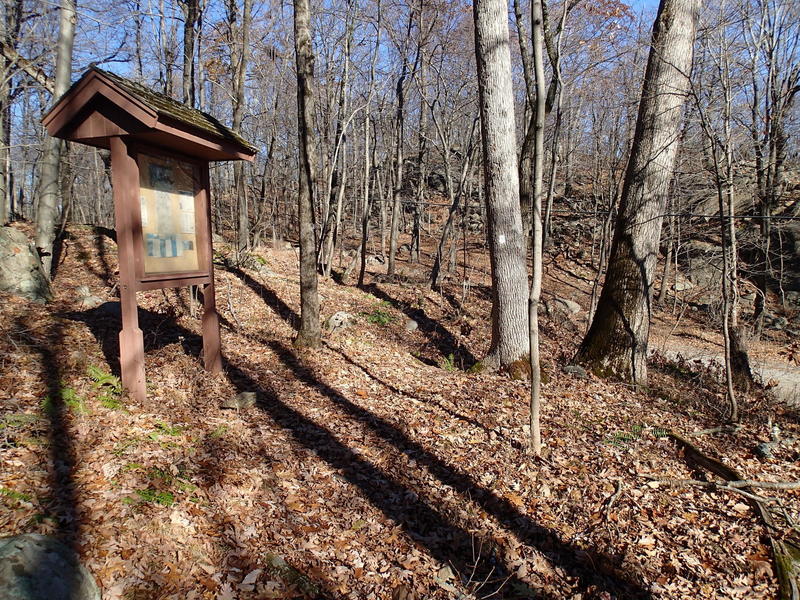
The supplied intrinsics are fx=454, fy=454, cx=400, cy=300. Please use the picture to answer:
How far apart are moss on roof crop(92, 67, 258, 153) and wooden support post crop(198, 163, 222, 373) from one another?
522 mm

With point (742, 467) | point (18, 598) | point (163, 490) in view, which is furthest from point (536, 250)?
point (18, 598)

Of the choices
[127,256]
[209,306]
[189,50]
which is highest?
[189,50]

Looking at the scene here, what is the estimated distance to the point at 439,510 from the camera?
3.99 m

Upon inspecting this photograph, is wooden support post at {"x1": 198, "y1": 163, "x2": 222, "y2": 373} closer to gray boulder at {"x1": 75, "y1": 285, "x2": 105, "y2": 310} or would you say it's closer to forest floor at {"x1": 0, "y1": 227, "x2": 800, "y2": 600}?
forest floor at {"x1": 0, "y1": 227, "x2": 800, "y2": 600}

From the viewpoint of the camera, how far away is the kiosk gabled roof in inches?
170

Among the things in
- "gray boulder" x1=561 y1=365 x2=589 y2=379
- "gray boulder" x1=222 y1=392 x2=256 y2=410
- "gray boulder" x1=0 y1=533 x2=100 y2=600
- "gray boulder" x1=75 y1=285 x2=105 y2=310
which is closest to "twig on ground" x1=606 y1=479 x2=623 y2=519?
"gray boulder" x1=561 y1=365 x2=589 y2=379

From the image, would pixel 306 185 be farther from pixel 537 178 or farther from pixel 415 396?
pixel 537 178

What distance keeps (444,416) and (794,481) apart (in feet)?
11.4

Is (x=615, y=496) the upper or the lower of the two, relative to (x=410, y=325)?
lower

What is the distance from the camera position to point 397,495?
13.7ft

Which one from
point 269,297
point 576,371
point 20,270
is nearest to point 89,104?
point 20,270

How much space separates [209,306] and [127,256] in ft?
4.71

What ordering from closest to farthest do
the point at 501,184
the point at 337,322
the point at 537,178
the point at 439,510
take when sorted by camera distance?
the point at 439,510, the point at 537,178, the point at 501,184, the point at 337,322

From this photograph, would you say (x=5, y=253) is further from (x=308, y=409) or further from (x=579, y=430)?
(x=579, y=430)
